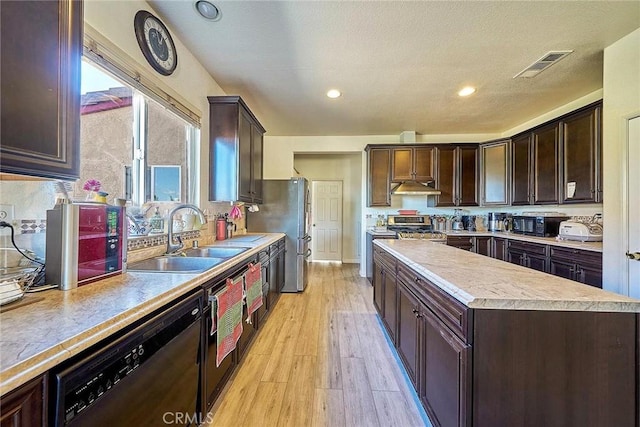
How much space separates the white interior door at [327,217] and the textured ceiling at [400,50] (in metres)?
2.82

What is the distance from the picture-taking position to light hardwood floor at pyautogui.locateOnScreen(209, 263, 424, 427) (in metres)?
1.56

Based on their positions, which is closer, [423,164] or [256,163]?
[256,163]

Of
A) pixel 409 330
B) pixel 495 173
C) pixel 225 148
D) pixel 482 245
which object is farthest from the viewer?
pixel 495 173

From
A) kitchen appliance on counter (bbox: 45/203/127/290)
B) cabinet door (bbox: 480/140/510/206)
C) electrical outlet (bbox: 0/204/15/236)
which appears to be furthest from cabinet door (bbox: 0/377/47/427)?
cabinet door (bbox: 480/140/510/206)

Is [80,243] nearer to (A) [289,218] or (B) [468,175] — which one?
(A) [289,218]

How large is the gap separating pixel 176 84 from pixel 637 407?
129 inches

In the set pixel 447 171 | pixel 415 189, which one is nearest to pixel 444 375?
pixel 415 189

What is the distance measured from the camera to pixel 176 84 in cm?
221

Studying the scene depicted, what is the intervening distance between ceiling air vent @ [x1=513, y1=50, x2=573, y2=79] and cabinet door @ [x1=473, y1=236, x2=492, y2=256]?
227cm

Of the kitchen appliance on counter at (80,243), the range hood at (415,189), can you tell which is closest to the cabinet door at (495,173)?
the range hood at (415,189)

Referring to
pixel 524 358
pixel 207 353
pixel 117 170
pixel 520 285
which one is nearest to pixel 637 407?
pixel 524 358

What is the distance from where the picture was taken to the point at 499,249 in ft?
12.8

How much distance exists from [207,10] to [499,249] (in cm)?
452

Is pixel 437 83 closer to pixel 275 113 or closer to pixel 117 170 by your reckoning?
pixel 275 113
